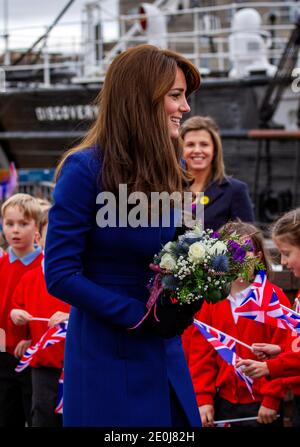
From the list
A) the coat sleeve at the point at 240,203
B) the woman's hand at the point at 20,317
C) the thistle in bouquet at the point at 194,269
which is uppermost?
the coat sleeve at the point at 240,203

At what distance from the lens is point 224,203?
17.0ft

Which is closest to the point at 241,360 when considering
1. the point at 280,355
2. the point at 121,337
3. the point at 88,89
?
the point at 280,355

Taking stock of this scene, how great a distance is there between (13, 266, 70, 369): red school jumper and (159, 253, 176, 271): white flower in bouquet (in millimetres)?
1916

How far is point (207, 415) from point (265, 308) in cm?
58

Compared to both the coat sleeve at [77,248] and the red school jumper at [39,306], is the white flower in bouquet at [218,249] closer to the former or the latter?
the coat sleeve at [77,248]

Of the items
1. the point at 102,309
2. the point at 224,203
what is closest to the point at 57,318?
the point at 224,203

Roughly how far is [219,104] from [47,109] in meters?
3.32

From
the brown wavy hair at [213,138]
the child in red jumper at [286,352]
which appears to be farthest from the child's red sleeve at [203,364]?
the brown wavy hair at [213,138]

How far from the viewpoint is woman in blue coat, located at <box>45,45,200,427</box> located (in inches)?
107

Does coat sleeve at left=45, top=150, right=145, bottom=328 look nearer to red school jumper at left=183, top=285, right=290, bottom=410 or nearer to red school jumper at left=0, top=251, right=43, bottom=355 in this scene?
red school jumper at left=183, top=285, right=290, bottom=410

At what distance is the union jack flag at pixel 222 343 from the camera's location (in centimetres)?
390

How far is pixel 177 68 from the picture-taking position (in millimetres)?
2879

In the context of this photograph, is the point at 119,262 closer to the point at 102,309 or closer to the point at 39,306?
the point at 102,309

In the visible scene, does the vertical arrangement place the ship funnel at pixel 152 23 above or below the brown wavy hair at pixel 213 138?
above
